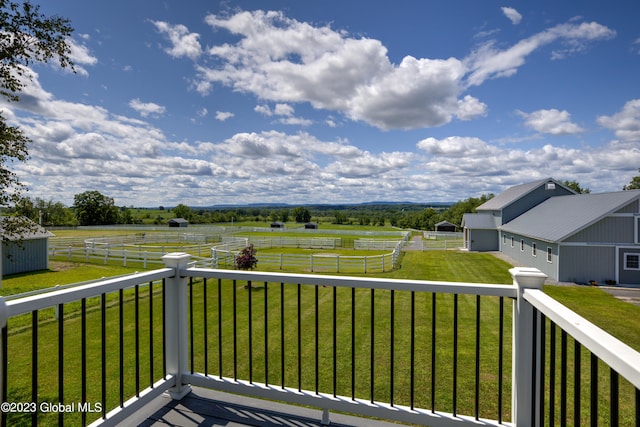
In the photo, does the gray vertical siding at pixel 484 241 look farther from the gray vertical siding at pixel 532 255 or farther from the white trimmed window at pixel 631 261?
the white trimmed window at pixel 631 261

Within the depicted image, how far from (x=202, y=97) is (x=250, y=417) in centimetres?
1678

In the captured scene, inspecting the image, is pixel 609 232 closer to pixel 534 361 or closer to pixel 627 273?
pixel 627 273

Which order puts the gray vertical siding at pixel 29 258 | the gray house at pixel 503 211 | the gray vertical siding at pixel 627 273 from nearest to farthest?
the gray vertical siding at pixel 627 273, the gray vertical siding at pixel 29 258, the gray house at pixel 503 211

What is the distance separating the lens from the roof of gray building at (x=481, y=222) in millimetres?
23444

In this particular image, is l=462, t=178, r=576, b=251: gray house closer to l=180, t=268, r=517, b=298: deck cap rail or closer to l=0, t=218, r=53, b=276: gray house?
l=180, t=268, r=517, b=298: deck cap rail

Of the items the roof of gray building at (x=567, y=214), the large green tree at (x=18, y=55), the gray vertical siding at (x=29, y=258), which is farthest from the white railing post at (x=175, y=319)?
the gray vertical siding at (x=29, y=258)

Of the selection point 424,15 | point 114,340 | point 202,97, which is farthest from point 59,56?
point 202,97

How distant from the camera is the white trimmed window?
1286cm

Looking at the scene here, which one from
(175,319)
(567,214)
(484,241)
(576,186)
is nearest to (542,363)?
(175,319)

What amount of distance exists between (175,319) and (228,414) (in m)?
0.82

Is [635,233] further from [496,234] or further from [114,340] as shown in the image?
[114,340]

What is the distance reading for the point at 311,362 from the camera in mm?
4664

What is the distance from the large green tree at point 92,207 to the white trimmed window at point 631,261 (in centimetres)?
6285

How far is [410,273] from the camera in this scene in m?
13.8
